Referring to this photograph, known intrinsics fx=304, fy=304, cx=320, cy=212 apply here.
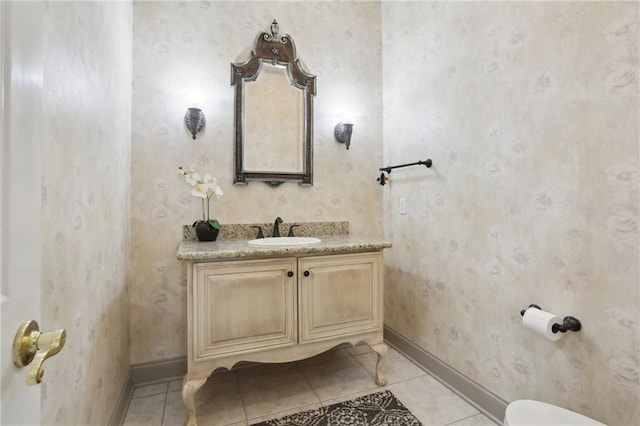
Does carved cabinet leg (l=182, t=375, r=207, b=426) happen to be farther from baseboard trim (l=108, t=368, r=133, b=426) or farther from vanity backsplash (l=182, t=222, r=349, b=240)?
vanity backsplash (l=182, t=222, r=349, b=240)

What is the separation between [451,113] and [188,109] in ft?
5.46

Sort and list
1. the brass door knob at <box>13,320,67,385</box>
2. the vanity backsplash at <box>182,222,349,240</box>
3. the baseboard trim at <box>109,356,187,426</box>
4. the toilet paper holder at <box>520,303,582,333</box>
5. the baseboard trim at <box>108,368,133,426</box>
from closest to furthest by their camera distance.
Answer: the brass door knob at <box>13,320,67,385</box>, the toilet paper holder at <box>520,303,582,333</box>, the baseboard trim at <box>108,368,133,426</box>, the baseboard trim at <box>109,356,187,426</box>, the vanity backsplash at <box>182,222,349,240</box>

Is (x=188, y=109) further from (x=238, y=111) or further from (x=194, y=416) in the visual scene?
(x=194, y=416)

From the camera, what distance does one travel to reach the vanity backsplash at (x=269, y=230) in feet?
6.71

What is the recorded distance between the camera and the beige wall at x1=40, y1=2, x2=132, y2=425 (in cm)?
85

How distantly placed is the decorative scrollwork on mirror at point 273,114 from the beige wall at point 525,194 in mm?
776

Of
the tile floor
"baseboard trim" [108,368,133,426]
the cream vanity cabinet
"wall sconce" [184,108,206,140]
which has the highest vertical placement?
"wall sconce" [184,108,206,140]

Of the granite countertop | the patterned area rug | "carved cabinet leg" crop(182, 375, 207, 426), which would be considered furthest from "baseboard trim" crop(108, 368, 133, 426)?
the granite countertop

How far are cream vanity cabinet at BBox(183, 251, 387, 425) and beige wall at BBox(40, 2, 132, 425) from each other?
1.28ft

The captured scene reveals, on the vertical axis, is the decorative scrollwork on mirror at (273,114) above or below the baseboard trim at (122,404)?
above

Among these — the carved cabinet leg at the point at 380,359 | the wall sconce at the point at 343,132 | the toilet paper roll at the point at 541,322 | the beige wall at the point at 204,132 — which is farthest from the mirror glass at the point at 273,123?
the toilet paper roll at the point at 541,322

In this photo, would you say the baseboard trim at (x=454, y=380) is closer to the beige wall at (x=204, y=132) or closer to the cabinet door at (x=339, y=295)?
the cabinet door at (x=339, y=295)

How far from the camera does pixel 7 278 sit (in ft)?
1.51

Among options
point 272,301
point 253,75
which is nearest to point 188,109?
point 253,75
